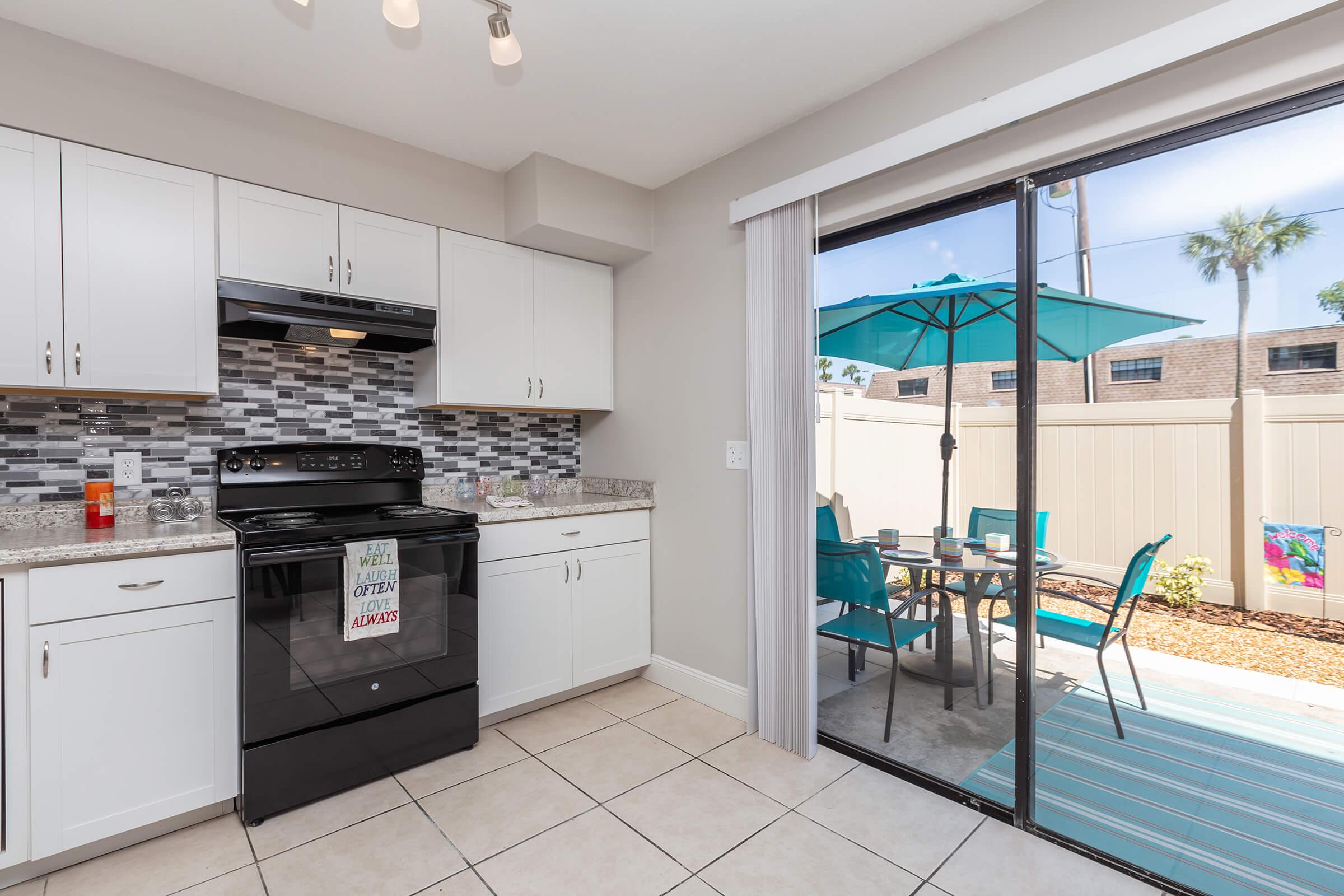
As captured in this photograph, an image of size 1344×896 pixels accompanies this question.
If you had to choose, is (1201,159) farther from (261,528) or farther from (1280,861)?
(261,528)

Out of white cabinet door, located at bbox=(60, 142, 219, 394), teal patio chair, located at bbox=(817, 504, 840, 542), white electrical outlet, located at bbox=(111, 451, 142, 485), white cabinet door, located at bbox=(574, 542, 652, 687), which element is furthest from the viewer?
white cabinet door, located at bbox=(574, 542, 652, 687)

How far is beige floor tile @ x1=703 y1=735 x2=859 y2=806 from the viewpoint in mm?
2225

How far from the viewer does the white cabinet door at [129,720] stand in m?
1.75

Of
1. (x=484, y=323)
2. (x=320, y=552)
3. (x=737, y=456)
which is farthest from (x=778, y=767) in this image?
(x=484, y=323)

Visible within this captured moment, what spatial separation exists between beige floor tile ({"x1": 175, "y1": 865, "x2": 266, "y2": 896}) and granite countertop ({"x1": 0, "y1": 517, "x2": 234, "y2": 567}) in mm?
937

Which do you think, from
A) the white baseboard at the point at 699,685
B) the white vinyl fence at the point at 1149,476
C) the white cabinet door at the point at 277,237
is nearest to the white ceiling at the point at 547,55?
the white cabinet door at the point at 277,237

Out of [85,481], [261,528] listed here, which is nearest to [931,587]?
[261,528]

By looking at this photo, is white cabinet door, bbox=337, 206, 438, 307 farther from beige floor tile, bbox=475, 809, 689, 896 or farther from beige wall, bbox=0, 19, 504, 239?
beige floor tile, bbox=475, 809, 689, 896

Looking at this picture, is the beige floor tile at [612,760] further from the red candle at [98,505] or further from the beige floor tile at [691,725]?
the red candle at [98,505]

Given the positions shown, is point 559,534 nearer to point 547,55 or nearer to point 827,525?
point 827,525

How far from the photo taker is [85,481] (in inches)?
89.0

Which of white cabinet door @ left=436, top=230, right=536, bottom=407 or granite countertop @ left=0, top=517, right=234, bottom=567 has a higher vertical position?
white cabinet door @ left=436, top=230, right=536, bottom=407

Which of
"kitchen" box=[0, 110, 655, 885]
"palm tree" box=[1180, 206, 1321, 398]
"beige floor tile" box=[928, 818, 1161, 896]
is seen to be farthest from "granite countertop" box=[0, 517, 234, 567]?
"palm tree" box=[1180, 206, 1321, 398]

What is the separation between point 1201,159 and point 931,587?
149cm
